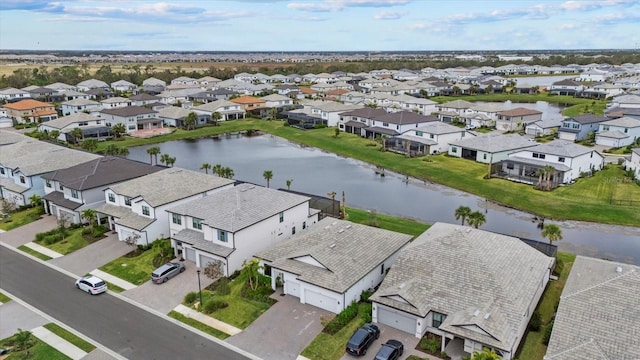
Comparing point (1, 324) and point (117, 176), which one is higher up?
point (117, 176)

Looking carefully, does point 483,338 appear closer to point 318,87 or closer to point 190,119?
point 190,119

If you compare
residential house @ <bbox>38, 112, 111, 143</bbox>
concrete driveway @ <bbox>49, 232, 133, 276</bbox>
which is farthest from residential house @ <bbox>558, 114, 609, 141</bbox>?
residential house @ <bbox>38, 112, 111, 143</bbox>

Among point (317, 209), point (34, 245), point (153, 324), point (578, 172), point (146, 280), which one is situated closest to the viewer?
point (153, 324)

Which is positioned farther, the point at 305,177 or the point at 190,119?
the point at 190,119

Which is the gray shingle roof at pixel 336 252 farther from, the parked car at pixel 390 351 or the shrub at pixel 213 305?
the parked car at pixel 390 351

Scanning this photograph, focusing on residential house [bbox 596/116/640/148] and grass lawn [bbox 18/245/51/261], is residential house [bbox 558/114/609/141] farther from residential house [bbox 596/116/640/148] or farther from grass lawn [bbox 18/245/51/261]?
grass lawn [bbox 18/245/51/261]

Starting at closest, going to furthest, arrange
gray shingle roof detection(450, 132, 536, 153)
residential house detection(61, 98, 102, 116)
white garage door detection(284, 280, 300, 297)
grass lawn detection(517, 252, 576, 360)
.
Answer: grass lawn detection(517, 252, 576, 360) → white garage door detection(284, 280, 300, 297) → gray shingle roof detection(450, 132, 536, 153) → residential house detection(61, 98, 102, 116)

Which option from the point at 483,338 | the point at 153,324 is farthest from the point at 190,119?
the point at 483,338

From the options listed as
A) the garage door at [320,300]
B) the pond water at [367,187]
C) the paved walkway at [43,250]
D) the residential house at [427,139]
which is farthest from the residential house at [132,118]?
the garage door at [320,300]
